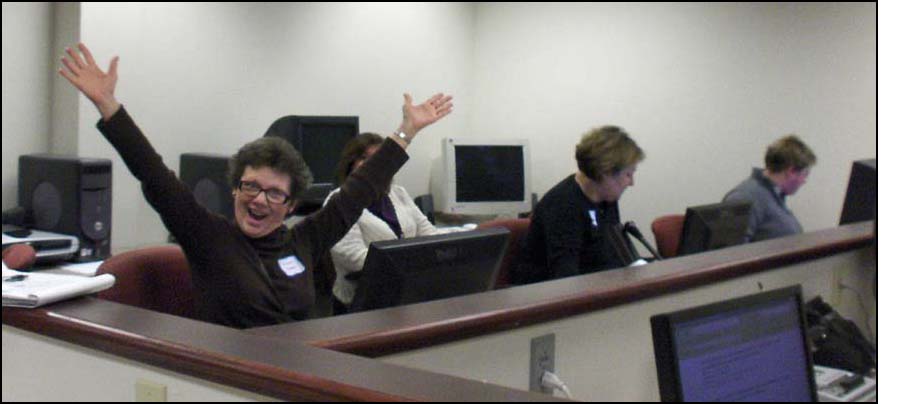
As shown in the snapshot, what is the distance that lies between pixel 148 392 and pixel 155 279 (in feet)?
3.30

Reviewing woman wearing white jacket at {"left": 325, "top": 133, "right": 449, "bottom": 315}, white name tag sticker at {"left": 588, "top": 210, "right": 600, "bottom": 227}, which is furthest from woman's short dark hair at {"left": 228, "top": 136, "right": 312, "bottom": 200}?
white name tag sticker at {"left": 588, "top": 210, "right": 600, "bottom": 227}

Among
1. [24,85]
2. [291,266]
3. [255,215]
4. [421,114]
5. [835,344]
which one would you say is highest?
[24,85]

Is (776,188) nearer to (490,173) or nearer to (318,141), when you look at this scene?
(490,173)

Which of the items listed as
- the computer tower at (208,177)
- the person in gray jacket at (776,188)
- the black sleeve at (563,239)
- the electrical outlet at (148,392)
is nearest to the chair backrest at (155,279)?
the electrical outlet at (148,392)

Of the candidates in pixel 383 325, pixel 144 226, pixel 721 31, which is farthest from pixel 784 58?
pixel 383 325

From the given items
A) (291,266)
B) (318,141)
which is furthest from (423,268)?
(318,141)

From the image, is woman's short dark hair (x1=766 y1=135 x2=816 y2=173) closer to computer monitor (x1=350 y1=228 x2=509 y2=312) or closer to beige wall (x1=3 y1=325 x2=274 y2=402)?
computer monitor (x1=350 y1=228 x2=509 y2=312)

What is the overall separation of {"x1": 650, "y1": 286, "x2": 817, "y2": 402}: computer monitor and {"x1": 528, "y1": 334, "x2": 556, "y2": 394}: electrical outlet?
28 centimetres

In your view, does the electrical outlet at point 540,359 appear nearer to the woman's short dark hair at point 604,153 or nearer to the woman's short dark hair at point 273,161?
the woman's short dark hair at point 273,161

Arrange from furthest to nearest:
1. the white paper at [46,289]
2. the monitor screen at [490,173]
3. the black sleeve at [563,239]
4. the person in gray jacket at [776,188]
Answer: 1. the person in gray jacket at [776,188]
2. the monitor screen at [490,173]
3. the black sleeve at [563,239]
4. the white paper at [46,289]

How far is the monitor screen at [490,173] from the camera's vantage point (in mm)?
2877

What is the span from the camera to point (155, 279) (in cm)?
204

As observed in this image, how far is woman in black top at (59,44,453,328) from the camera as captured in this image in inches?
67.0

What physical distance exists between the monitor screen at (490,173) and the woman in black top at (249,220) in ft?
2.41
